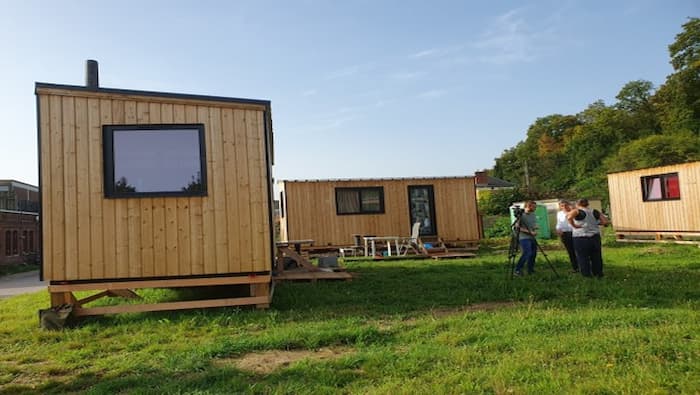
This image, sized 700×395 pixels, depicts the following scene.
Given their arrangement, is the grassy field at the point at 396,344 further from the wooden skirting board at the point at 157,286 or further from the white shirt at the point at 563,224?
the white shirt at the point at 563,224

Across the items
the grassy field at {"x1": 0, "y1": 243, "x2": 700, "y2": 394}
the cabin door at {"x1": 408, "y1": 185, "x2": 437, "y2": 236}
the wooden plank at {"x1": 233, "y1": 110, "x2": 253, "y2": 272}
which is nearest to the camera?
the grassy field at {"x1": 0, "y1": 243, "x2": 700, "y2": 394}

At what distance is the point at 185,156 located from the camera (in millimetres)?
6934

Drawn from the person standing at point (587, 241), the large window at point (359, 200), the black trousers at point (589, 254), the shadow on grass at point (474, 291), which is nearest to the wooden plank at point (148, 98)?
the shadow on grass at point (474, 291)

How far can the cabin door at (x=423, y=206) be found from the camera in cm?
1717

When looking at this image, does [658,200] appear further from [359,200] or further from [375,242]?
[359,200]

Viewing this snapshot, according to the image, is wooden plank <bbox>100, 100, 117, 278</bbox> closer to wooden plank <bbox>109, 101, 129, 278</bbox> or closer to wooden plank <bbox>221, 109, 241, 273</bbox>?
wooden plank <bbox>109, 101, 129, 278</bbox>

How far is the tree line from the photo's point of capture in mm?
36281

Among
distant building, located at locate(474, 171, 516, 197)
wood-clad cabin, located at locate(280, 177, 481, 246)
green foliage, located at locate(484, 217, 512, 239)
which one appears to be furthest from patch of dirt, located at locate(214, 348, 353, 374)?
distant building, located at locate(474, 171, 516, 197)

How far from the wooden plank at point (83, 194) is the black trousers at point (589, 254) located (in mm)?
7412

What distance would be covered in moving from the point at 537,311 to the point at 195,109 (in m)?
5.03

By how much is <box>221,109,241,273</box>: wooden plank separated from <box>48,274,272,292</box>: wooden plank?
17cm

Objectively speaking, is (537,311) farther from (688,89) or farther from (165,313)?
(688,89)

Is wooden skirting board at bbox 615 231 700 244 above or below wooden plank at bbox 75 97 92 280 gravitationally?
below

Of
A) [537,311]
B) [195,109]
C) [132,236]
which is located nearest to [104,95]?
[195,109]
